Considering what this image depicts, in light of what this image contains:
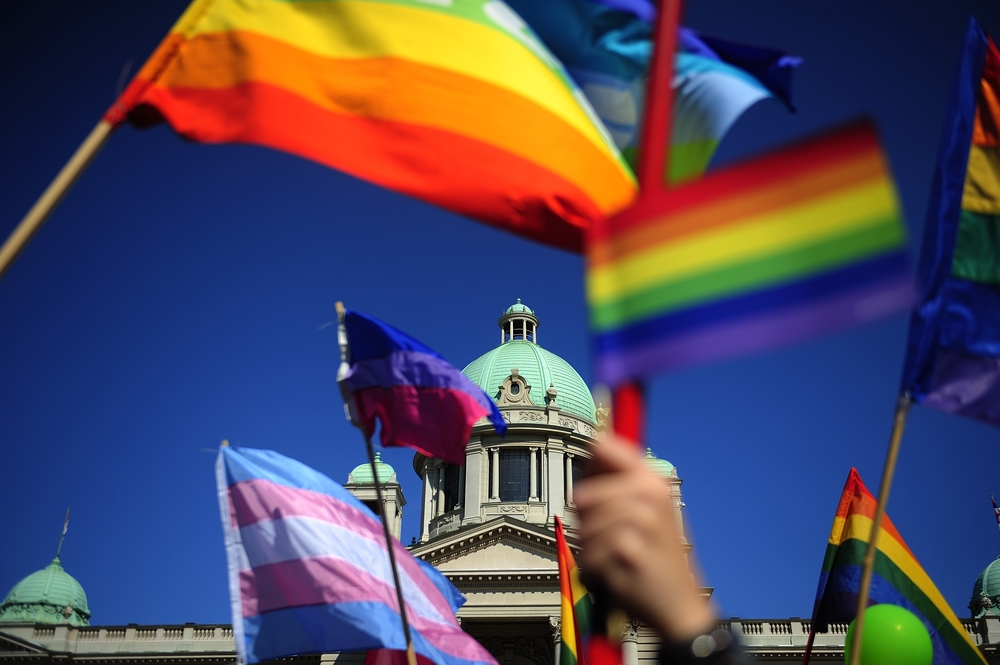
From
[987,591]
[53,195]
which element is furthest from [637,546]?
[987,591]

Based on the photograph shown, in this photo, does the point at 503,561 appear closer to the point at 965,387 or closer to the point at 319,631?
the point at 319,631

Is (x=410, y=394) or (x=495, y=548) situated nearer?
(x=410, y=394)

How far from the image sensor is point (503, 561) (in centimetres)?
3562

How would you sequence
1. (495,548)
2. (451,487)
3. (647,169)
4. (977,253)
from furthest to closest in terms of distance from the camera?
(451,487), (495,548), (977,253), (647,169)

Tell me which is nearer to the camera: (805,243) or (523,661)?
(805,243)

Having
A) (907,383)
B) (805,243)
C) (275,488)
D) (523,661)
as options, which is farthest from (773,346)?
(523,661)

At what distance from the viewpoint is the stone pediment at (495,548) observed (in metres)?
35.4

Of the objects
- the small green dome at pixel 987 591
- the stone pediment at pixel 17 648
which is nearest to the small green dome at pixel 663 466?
the small green dome at pixel 987 591

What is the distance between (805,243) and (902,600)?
9.11 metres

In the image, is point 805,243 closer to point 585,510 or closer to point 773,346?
point 773,346

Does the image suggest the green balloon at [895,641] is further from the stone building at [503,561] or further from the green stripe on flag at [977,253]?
the stone building at [503,561]

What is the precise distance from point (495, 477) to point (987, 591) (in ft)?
117

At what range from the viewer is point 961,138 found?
20.3 ft

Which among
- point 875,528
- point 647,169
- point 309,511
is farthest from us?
point 309,511
